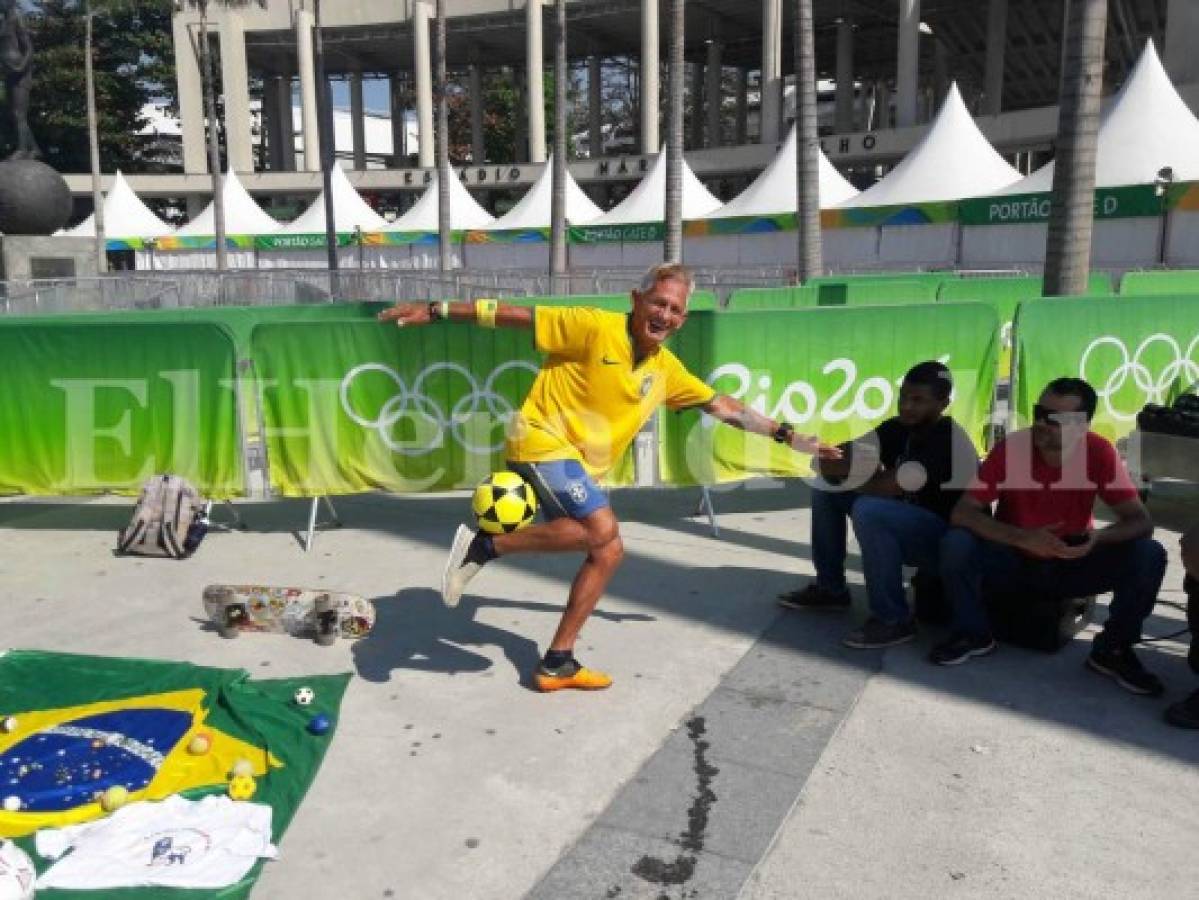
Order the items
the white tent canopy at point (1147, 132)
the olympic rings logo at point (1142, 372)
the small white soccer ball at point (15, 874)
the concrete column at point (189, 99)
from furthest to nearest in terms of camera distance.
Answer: the concrete column at point (189, 99) → the white tent canopy at point (1147, 132) → the olympic rings logo at point (1142, 372) → the small white soccer ball at point (15, 874)

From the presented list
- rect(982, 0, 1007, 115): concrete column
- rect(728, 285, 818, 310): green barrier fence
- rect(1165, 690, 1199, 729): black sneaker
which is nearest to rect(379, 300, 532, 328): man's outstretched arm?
rect(1165, 690, 1199, 729): black sneaker

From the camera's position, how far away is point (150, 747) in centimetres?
381

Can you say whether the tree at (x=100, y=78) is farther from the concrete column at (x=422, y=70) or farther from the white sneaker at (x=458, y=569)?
the white sneaker at (x=458, y=569)

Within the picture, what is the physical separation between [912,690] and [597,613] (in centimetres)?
180

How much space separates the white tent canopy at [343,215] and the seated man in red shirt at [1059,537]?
40.9 m

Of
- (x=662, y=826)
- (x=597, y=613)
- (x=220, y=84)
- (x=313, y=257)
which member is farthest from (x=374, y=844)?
(x=220, y=84)

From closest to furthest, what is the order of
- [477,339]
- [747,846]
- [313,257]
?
[747,846] → [477,339] → [313,257]

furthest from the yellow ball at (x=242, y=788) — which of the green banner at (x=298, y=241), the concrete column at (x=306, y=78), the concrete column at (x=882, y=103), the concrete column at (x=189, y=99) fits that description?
the concrete column at (x=882, y=103)

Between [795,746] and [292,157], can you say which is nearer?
[795,746]

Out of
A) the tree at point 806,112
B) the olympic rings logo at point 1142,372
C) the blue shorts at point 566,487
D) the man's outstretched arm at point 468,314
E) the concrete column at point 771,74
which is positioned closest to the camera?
the blue shorts at point 566,487

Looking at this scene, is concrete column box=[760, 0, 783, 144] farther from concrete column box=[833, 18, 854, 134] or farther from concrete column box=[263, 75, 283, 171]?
concrete column box=[263, 75, 283, 171]

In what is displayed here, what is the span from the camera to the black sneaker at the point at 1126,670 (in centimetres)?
440

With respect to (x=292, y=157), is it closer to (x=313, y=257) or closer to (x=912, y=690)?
(x=313, y=257)

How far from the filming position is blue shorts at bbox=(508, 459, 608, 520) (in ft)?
13.8
